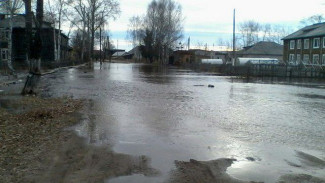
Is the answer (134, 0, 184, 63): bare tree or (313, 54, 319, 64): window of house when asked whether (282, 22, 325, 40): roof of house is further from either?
(134, 0, 184, 63): bare tree

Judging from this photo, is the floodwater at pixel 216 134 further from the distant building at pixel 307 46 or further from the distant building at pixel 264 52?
the distant building at pixel 264 52

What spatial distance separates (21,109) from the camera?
38.1ft

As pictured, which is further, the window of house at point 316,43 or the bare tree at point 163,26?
the bare tree at point 163,26

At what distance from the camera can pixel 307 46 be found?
56562 mm

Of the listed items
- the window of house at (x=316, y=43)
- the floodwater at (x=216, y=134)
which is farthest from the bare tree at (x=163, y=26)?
the floodwater at (x=216, y=134)

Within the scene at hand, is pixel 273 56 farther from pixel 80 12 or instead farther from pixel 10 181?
pixel 10 181

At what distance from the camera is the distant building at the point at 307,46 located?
173ft

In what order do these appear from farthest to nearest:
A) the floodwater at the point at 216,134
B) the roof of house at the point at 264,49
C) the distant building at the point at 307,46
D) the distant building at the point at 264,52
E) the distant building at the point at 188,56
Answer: the distant building at the point at 188,56
the roof of house at the point at 264,49
the distant building at the point at 264,52
the distant building at the point at 307,46
the floodwater at the point at 216,134

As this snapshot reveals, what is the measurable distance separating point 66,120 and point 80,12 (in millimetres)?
64714

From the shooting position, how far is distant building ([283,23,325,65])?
52750mm

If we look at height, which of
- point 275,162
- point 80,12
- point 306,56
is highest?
point 80,12

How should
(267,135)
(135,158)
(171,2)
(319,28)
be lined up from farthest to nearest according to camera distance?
1. (171,2)
2. (319,28)
3. (267,135)
4. (135,158)

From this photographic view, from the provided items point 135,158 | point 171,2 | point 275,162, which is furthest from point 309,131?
point 171,2

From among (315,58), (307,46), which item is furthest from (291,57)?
(315,58)
